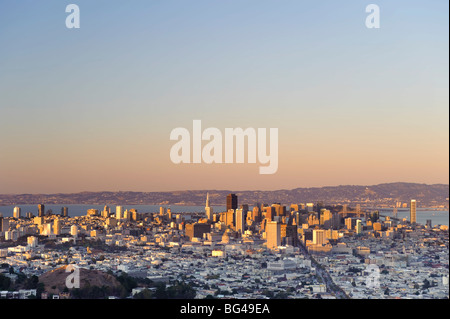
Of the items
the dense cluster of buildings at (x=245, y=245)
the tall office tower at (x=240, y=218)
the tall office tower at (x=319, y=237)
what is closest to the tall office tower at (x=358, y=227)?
the dense cluster of buildings at (x=245, y=245)

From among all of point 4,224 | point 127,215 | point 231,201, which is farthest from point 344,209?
point 4,224

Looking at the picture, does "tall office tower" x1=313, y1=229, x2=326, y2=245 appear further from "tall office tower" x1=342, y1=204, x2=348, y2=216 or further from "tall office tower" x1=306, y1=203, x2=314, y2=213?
"tall office tower" x1=342, y1=204, x2=348, y2=216

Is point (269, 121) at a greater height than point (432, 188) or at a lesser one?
greater

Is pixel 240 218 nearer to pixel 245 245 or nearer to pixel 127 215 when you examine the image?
pixel 245 245
